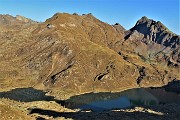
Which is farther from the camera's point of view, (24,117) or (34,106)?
(34,106)

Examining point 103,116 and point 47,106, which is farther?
point 47,106

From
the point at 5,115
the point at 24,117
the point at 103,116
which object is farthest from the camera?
the point at 103,116

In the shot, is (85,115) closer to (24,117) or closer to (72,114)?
(72,114)

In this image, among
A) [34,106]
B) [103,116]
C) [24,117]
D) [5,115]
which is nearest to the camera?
[5,115]

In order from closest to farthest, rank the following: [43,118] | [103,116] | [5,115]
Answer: [5,115] < [43,118] < [103,116]

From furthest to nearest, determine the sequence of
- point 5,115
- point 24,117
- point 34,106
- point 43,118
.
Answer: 1. point 34,106
2. point 43,118
3. point 24,117
4. point 5,115

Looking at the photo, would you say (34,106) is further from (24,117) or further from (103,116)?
(24,117)

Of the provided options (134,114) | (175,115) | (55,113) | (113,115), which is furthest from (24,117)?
(175,115)

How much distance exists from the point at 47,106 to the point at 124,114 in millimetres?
42642

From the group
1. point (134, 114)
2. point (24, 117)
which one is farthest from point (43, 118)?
point (134, 114)

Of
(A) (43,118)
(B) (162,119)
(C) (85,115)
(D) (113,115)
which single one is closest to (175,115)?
(B) (162,119)

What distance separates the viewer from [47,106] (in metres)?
174

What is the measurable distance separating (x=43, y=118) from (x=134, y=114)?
158 feet

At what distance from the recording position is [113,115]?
153250 millimetres
